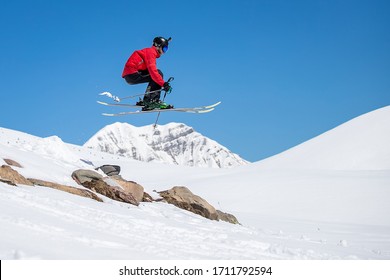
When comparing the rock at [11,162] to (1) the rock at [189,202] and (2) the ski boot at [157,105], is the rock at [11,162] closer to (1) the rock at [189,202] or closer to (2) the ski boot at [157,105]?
(2) the ski boot at [157,105]

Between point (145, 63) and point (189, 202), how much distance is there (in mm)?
5116

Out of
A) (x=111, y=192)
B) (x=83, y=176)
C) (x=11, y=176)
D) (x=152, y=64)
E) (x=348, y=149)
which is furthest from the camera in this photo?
(x=348, y=149)

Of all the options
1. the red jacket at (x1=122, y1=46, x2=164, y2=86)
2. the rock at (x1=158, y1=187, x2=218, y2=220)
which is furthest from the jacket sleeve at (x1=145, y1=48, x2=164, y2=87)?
the rock at (x1=158, y1=187, x2=218, y2=220)

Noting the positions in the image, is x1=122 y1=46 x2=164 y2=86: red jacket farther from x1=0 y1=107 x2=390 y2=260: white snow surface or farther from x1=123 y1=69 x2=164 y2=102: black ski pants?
x1=0 y1=107 x2=390 y2=260: white snow surface

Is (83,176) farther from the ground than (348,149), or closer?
closer

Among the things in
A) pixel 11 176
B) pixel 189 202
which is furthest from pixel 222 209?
pixel 11 176

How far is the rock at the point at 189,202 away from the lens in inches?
581

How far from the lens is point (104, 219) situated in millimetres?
8969

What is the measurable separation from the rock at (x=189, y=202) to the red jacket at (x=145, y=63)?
4453mm

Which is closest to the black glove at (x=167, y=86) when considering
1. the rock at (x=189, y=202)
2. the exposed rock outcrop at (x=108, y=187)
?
the exposed rock outcrop at (x=108, y=187)

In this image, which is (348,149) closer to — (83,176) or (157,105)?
(157,105)

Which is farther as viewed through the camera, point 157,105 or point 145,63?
point 157,105

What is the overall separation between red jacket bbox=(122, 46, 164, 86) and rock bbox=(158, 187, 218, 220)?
4.45 m

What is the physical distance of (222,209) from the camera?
836 inches
